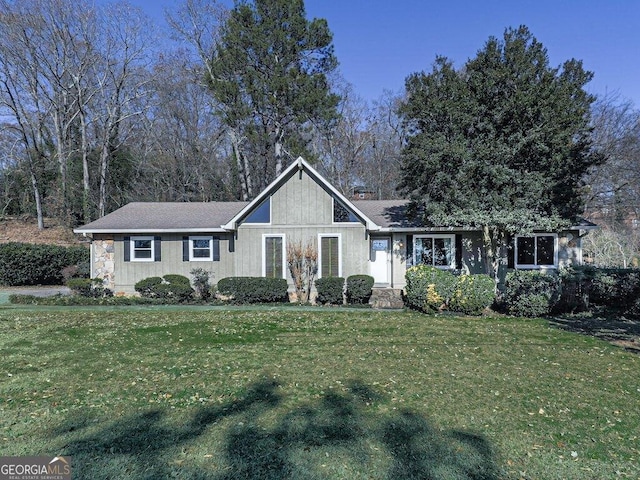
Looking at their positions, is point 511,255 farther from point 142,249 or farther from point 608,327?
point 142,249

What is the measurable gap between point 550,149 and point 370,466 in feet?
38.6

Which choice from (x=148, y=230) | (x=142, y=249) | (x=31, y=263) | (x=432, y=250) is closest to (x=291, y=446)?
(x=432, y=250)

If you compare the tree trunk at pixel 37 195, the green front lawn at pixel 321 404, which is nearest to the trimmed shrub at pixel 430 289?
the green front lawn at pixel 321 404

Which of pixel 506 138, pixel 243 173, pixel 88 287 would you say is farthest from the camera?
pixel 243 173

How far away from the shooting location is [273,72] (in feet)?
74.6

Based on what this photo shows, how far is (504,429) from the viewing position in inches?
161

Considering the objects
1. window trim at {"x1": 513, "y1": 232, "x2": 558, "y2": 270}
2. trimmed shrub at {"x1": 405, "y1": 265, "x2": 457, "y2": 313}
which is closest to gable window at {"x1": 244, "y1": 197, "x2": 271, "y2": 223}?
trimmed shrub at {"x1": 405, "y1": 265, "x2": 457, "y2": 313}

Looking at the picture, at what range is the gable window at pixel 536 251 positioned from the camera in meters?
14.9

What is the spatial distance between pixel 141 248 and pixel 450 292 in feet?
36.2

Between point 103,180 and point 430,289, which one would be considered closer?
point 430,289

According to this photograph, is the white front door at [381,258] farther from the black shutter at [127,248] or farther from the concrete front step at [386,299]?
the black shutter at [127,248]

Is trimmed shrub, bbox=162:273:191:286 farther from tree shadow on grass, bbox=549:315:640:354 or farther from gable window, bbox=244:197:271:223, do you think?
tree shadow on grass, bbox=549:315:640:354

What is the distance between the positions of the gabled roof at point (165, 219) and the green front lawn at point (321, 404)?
668cm

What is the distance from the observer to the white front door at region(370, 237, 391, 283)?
50.2ft
